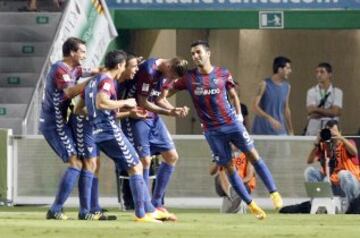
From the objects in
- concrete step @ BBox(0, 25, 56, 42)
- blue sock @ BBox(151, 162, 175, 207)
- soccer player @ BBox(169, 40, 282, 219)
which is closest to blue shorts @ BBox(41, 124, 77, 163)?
blue sock @ BBox(151, 162, 175, 207)

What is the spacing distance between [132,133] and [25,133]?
18.0 ft

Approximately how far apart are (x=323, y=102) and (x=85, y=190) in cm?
759

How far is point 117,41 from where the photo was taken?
27.9 m

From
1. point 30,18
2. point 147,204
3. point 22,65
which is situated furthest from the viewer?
point 30,18

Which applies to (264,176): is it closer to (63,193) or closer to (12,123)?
(63,193)

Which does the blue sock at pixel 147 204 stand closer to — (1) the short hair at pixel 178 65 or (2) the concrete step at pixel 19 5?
(1) the short hair at pixel 178 65

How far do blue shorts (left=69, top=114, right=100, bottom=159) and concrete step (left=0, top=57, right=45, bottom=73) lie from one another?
875 cm

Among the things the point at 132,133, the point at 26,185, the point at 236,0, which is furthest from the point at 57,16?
the point at 132,133

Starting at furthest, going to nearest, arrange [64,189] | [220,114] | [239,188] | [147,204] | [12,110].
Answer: [12,110]
[220,114]
[239,188]
[64,189]
[147,204]

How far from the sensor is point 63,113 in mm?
18547

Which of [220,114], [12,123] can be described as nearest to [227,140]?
[220,114]

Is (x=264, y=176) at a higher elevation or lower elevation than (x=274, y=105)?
lower

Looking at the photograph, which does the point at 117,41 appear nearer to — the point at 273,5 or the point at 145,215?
the point at 273,5

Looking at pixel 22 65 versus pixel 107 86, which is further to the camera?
pixel 22 65
